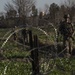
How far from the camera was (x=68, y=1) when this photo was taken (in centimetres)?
5391

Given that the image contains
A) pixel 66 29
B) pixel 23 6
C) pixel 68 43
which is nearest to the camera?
pixel 66 29

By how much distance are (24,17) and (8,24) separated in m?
8.32

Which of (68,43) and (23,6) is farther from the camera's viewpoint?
(23,6)

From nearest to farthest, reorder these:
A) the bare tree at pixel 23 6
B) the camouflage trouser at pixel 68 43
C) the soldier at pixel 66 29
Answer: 1. the soldier at pixel 66 29
2. the camouflage trouser at pixel 68 43
3. the bare tree at pixel 23 6

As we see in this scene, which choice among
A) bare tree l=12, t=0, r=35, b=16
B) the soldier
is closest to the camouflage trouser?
the soldier

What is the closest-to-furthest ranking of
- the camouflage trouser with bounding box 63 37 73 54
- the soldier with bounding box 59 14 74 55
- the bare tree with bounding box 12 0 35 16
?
the soldier with bounding box 59 14 74 55, the camouflage trouser with bounding box 63 37 73 54, the bare tree with bounding box 12 0 35 16

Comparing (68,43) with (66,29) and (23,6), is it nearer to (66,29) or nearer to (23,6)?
(66,29)

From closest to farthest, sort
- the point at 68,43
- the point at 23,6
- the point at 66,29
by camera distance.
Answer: the point at 66,29, the point at 68,43, the point at 23,6

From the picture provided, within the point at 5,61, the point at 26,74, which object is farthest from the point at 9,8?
the point at 26,74

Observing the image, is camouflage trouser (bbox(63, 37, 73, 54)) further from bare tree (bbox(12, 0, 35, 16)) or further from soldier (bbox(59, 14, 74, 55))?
bare tree (bbox(12, 0, 35, 16))

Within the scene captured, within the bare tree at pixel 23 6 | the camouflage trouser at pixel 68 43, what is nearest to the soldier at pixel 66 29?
the camouflage trouser at pixel 68 43

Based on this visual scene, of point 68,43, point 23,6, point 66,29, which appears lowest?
point 68,43

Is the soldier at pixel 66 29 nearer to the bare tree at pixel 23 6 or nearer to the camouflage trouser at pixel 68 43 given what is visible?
the camouflage trouser at pixel 68 43

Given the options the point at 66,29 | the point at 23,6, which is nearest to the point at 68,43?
the point at 66,29
